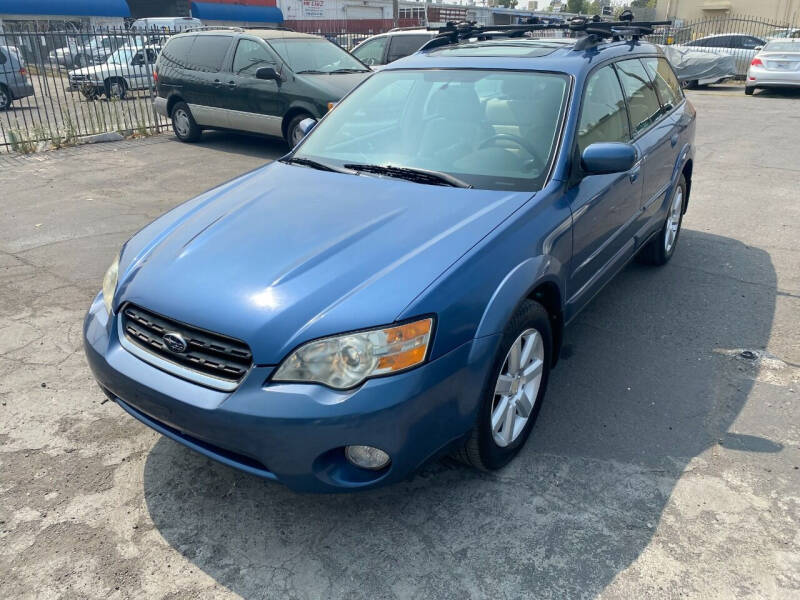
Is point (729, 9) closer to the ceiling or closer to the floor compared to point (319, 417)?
closer to the ceiling

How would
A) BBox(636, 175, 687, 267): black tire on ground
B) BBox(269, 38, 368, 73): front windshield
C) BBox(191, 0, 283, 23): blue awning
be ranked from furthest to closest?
1. BBox(191, 0, 283, 23): blue awning
2. BBox(269, 38, 368, 73): front windshield
3. BBox(636, 175, 687, 267): black tire on ground

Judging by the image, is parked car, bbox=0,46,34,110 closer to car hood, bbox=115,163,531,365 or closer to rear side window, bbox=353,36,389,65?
rear side window, bbox=353,36,389,65

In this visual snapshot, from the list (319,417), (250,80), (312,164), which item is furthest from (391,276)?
(250,80)

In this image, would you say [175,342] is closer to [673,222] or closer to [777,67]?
[673,222]

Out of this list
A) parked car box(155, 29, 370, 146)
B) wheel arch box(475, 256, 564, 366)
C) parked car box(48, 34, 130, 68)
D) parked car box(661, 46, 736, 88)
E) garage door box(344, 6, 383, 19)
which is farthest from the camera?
garage door box(344, 6, 383, 19)

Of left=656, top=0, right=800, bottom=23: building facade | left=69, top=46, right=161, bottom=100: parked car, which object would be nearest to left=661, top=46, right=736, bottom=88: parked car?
left=69, top=46, right=161, bottom=100: parked car

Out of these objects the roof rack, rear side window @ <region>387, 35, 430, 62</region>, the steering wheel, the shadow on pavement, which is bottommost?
the shadow on pavement

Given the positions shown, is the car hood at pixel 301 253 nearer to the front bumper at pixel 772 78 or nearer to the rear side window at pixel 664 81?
the rear side window at pixel 664 81

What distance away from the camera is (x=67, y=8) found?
99.0ft

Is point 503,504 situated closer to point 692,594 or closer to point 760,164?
point 692,594

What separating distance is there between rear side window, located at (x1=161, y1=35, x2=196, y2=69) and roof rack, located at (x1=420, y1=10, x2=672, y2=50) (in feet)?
24.0

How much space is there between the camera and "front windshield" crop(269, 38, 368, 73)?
9.84 metres

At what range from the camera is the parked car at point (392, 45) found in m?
12.6

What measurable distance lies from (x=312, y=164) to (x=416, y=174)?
2.40 ft
